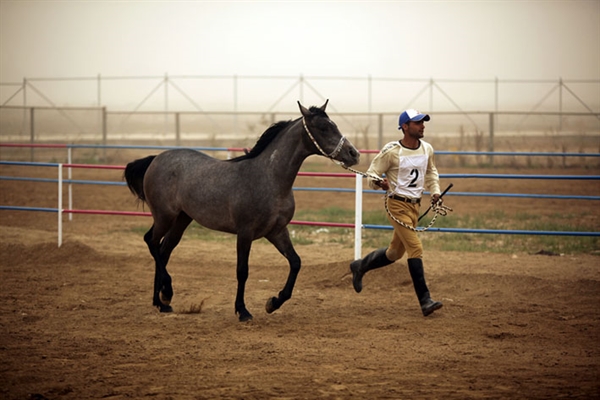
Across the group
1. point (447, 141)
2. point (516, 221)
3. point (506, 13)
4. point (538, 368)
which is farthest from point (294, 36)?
point (538, 368)

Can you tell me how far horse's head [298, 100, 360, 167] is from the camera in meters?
7.11

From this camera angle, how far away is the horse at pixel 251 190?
729 centimetres

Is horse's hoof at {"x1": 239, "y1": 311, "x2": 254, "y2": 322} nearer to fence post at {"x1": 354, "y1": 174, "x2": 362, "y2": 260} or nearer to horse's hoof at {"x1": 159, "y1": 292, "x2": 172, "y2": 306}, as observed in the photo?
horse's hoof at {"x1": 159, "y1": 292, "x2": 172, "y2": 306}

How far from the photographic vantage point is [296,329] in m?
7.05

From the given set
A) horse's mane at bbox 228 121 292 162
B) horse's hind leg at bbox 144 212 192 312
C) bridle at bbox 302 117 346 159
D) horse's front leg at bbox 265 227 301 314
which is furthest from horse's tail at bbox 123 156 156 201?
bridle at bbox 302 117 346 159

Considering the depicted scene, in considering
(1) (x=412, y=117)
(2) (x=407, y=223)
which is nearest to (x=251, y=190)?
(2) (x=407, y=223)

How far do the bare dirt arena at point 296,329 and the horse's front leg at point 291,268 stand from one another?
0.18m

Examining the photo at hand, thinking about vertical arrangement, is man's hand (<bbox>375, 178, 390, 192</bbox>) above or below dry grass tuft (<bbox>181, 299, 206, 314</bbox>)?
above

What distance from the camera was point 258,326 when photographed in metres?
7.21

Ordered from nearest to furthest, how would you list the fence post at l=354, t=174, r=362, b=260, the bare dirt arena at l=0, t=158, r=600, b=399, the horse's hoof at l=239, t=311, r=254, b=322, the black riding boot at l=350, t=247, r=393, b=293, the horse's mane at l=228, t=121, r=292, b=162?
the bare dirt arena at l=0, t=158, r=600, b=399
the horse's hoof at l=239, t=311, r=254, b=322
the horse's mane at l=228, t=121, r=292, b=162
the black riding boot at l=350, t=247, r=393, b=293
the fence post at l=354, t=174, r=362, b=260

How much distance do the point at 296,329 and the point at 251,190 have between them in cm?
142

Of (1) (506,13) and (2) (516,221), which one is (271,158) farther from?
A: (1) (506,13)

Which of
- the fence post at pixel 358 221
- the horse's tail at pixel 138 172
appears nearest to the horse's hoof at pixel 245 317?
the horse's tail at pixel 138 172

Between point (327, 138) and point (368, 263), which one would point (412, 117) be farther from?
point (368, 263)
